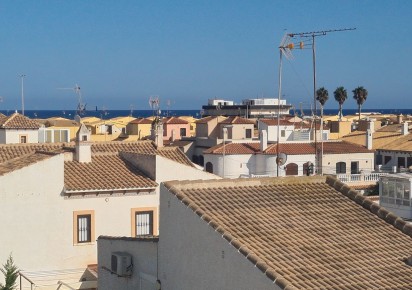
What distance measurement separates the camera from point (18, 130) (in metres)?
50.1

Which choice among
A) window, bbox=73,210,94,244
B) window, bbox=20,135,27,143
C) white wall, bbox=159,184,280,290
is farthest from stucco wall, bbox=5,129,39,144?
white wall, bbox=159,184,280,290

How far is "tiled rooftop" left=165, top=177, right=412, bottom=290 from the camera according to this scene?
1391cm

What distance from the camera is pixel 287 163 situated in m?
56.3

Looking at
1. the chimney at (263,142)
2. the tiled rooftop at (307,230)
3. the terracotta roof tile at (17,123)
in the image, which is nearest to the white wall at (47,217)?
the tiled rooftop at (307,230)

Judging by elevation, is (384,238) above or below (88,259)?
above

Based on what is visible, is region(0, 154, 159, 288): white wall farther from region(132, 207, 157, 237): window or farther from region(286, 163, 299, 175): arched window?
region(286, 163, 299, 175): arched window

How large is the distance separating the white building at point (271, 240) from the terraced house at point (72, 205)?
7766mm

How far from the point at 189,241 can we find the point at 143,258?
2727mm

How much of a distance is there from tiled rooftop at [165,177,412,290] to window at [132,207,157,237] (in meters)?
11.1

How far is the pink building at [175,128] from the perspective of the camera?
268 feet

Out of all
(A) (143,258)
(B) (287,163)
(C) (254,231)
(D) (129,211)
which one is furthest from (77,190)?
(B) (287,163)

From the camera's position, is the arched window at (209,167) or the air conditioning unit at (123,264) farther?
the arched window at (209,167)

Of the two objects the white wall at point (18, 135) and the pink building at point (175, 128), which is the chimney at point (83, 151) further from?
A: the pink building at point (175, 128)

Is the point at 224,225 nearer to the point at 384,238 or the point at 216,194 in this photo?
the point at 216,194
